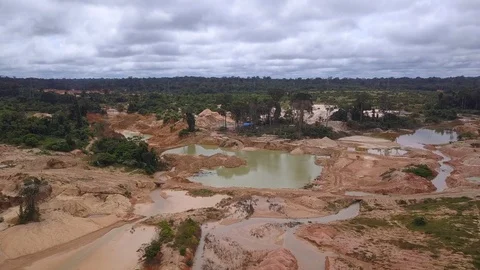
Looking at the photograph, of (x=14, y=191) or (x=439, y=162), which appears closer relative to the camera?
(x=14, y=191)

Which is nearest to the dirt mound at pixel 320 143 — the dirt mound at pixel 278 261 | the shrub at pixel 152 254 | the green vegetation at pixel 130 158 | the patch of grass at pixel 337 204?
the green vegetation at pixel 130 158

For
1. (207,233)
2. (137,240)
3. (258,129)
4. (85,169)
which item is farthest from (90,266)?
(258,129)

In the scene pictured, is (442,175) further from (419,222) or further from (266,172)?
(266,172)

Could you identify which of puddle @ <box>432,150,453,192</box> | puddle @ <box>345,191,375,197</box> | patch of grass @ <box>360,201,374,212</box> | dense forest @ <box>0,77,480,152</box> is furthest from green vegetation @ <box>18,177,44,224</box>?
puddle @ <box>432,150,453,192</box>

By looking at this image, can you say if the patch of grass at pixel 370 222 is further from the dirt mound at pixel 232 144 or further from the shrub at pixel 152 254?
the dirt mound at pixel 232 144

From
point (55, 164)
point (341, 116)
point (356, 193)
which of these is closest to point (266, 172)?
point (356, 193)

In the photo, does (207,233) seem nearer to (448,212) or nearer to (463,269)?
(463,269)

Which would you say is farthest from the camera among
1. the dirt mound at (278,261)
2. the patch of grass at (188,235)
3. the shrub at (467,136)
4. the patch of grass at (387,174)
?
the shrub at (467,136)
